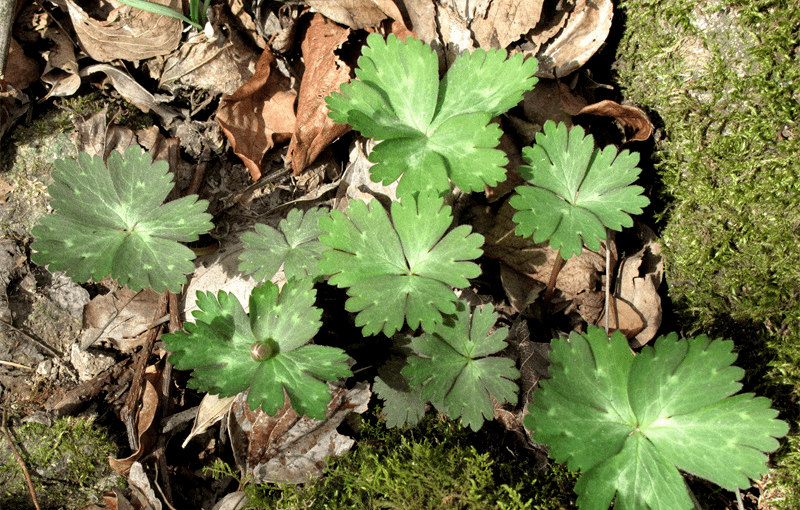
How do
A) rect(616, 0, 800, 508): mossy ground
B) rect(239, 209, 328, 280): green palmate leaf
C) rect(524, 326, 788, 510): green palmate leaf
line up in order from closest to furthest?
rect(524, 326, 788, 510): green palmate leaf
rect(616, 0, 800, 508): mossy ground
rect(239, 209, 328, 280): green palmate leaf

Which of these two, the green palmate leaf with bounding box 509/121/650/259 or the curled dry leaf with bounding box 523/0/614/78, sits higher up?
the curled dry leaf with bounding box 523/0/614/78

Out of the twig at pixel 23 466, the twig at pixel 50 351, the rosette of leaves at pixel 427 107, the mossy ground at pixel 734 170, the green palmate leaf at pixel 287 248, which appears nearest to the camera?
the mossy ground at pixel 734 170

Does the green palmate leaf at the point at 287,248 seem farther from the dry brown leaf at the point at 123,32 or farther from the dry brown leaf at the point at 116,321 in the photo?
the dry brown leaf at the point at 123,32

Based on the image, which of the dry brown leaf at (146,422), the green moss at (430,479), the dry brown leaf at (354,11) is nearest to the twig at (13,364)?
the dry brown leaf at (146,422)

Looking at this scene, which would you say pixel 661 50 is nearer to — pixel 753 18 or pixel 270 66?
pixel 753 18

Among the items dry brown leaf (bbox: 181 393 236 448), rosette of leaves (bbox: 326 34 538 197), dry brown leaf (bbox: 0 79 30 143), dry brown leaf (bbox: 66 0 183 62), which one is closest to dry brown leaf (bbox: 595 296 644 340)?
rosette of leaves (bbox: 326 34 538 197)

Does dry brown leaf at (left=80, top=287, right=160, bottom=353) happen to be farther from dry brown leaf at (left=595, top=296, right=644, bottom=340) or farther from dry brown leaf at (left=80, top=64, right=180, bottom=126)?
dry brown leaf at (left=595, top=296, right=644, bottom=340)
